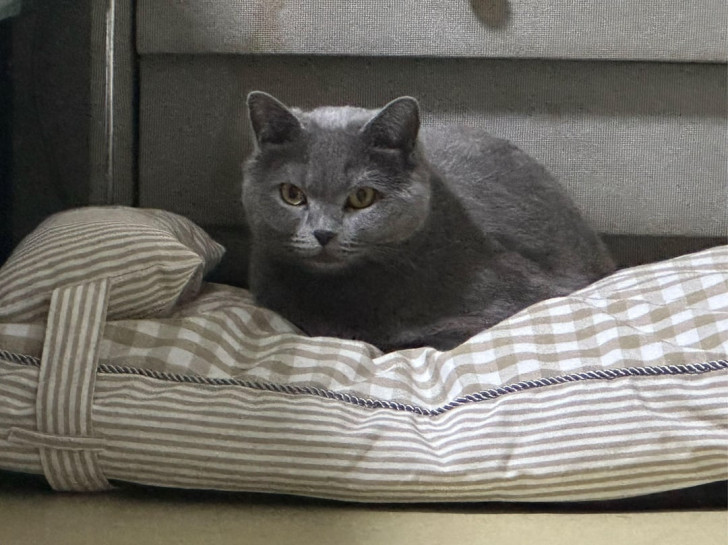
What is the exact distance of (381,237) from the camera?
4.47 ft

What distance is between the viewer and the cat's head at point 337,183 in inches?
52.5

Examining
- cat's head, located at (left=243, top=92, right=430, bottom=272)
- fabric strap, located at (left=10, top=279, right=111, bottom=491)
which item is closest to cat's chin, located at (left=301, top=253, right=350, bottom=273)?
cat's head, located at (left=243, top=92, right=430, bottom=272)

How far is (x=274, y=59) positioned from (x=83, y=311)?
2.77 ft

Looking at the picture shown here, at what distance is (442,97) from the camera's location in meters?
1.75

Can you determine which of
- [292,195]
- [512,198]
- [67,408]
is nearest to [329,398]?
[67,408]

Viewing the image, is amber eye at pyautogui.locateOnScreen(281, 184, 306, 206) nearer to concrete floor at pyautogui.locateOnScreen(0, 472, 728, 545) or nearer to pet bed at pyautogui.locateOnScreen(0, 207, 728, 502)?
pet bed at pyautogui.locateOnScreen(0, 207, 728, 502)

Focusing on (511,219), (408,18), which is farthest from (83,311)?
(408,18)

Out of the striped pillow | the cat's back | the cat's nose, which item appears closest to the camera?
the striped pillow

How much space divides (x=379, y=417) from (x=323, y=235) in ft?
1.22

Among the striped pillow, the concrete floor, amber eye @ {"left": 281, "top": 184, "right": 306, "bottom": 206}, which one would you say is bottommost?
the concrete floor

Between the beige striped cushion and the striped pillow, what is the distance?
0.10 feet

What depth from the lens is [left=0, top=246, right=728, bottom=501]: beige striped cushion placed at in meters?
0.97

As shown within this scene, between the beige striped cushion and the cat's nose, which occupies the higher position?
the cat's nose

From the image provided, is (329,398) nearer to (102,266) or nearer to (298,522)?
(298,522)
